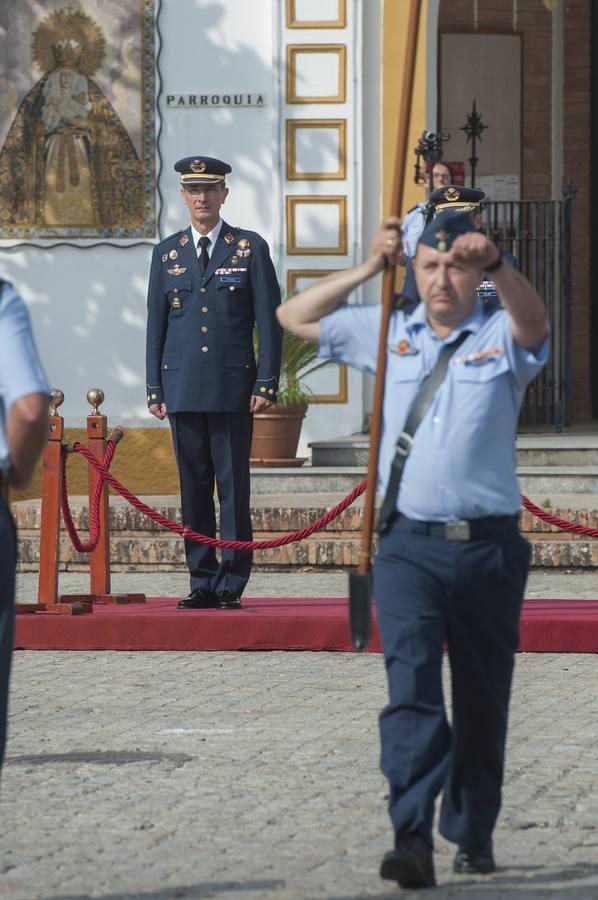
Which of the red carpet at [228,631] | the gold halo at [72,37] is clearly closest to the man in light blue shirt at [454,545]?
the red carpet at [228,631]

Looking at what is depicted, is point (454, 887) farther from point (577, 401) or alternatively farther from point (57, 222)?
point (577, 401)

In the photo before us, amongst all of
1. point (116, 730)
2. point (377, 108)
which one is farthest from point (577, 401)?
point (116, 730)

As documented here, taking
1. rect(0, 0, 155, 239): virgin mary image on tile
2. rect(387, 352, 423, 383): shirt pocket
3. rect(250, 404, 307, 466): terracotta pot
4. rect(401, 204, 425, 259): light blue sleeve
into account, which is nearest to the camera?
rect(387, 352, 423, 383): shirt pocket

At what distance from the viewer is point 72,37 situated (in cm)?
1531

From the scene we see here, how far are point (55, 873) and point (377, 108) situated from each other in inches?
421

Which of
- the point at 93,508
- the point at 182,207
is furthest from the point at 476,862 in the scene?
the point at 182,207

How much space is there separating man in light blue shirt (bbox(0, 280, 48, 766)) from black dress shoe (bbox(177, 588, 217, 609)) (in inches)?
195

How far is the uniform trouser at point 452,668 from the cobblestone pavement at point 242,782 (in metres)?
0.21

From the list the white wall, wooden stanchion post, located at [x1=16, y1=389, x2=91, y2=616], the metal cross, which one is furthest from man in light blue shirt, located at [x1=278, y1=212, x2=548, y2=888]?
the metal cross

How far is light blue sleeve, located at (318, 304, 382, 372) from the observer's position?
5.29m

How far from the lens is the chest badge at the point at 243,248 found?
9.45 metres

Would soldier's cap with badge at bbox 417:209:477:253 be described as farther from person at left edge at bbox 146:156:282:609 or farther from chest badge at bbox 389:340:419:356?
person at left edge at bbox 146:156:282:609

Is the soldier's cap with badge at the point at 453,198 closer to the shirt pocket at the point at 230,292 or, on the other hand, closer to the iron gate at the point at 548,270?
the shirt pocket at the point at 230,292

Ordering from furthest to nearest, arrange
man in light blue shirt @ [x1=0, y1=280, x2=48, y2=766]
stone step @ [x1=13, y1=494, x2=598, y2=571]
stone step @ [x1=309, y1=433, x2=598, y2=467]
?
stone step @ [x1=309, y1=433, x2=598, y2=467] → stone step @ [x1=13, y1=494, x2=598, y2=571] → man in light blue shirt @ [x1=0, y1=280, x2=48, y2=766]
